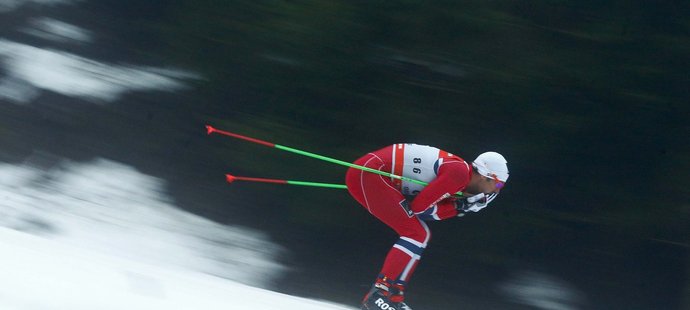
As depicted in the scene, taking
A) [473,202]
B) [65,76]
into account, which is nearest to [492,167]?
[473,202]

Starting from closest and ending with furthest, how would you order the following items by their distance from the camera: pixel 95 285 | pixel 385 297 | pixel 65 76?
pixel 95 285
pixel 385 297
pixel 65 76

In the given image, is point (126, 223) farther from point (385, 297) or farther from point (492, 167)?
point (492, 167)

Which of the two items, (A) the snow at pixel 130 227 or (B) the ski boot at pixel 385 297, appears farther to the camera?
(A) the snow at pixel 130 227

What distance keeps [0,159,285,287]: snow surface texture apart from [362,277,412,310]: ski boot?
1691 mm

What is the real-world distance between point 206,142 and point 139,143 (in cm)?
69

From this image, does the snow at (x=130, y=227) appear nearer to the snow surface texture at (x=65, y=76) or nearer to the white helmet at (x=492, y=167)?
the snow surface texture at (x=65, y=76)

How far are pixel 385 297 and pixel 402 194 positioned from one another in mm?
636

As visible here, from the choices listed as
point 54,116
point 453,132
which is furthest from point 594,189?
point 54,116

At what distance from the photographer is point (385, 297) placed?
16.5ft

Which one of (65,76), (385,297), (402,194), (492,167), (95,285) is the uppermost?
(492,167)

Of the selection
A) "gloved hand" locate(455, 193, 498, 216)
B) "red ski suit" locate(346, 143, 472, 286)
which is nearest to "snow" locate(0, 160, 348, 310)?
"red ski suit" locate(346, 143, 472, 286)

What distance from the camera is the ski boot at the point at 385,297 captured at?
502 cm

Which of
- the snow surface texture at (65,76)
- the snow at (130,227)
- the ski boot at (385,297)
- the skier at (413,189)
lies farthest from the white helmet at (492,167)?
the snow surface texture at (65,76)

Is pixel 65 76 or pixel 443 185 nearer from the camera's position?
pixel 443 185
